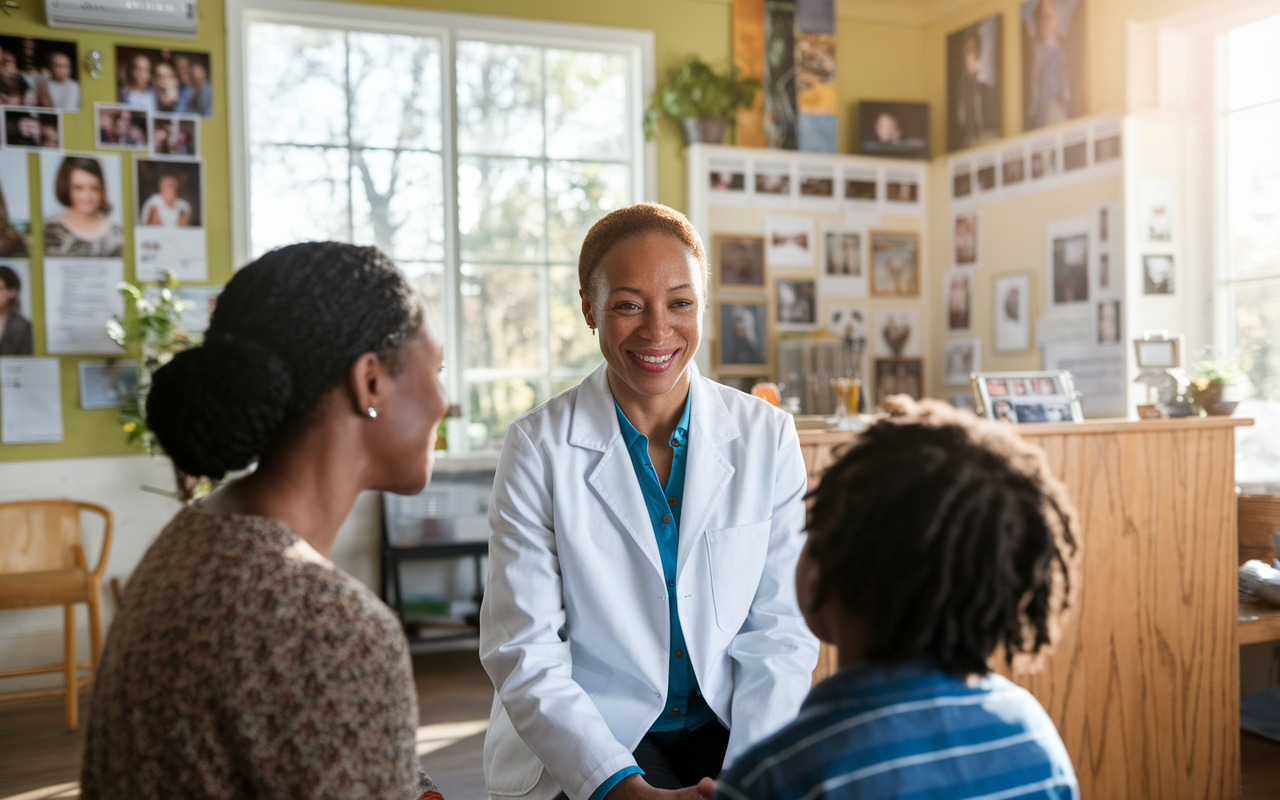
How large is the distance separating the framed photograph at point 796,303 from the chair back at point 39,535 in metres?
3.41

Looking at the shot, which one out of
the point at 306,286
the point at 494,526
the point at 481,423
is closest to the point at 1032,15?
the point at 481,423

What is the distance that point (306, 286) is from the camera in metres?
0.96

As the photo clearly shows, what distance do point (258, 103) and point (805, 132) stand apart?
2.74 m

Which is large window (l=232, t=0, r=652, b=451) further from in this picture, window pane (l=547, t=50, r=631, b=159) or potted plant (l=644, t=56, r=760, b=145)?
potted plant (l=644, t=56, r=760, b=145)

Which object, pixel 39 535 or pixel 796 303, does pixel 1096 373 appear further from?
pixel 39 535

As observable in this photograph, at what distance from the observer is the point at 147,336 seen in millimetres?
4316

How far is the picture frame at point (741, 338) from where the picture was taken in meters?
5.31

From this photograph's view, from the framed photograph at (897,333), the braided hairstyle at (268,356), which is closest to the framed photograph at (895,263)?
the framed photograph at (897,333)

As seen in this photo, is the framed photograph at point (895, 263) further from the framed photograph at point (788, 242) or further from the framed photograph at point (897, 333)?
the framed photograph at point (788, 242)

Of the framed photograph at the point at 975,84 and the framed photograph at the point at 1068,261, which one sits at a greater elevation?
the framed photograph at the point at 975,84

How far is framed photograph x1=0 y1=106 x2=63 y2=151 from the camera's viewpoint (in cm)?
434

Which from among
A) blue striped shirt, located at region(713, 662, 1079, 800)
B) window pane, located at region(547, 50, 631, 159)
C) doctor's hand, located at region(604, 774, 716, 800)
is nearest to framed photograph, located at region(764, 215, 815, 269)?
window pane, located at region(547, 50, 631, 159)

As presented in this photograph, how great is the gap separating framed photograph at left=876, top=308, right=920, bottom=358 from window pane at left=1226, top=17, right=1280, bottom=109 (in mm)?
1845

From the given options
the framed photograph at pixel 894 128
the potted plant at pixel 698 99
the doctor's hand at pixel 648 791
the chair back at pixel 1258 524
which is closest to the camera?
the doctor's hand at pixel 648 791
